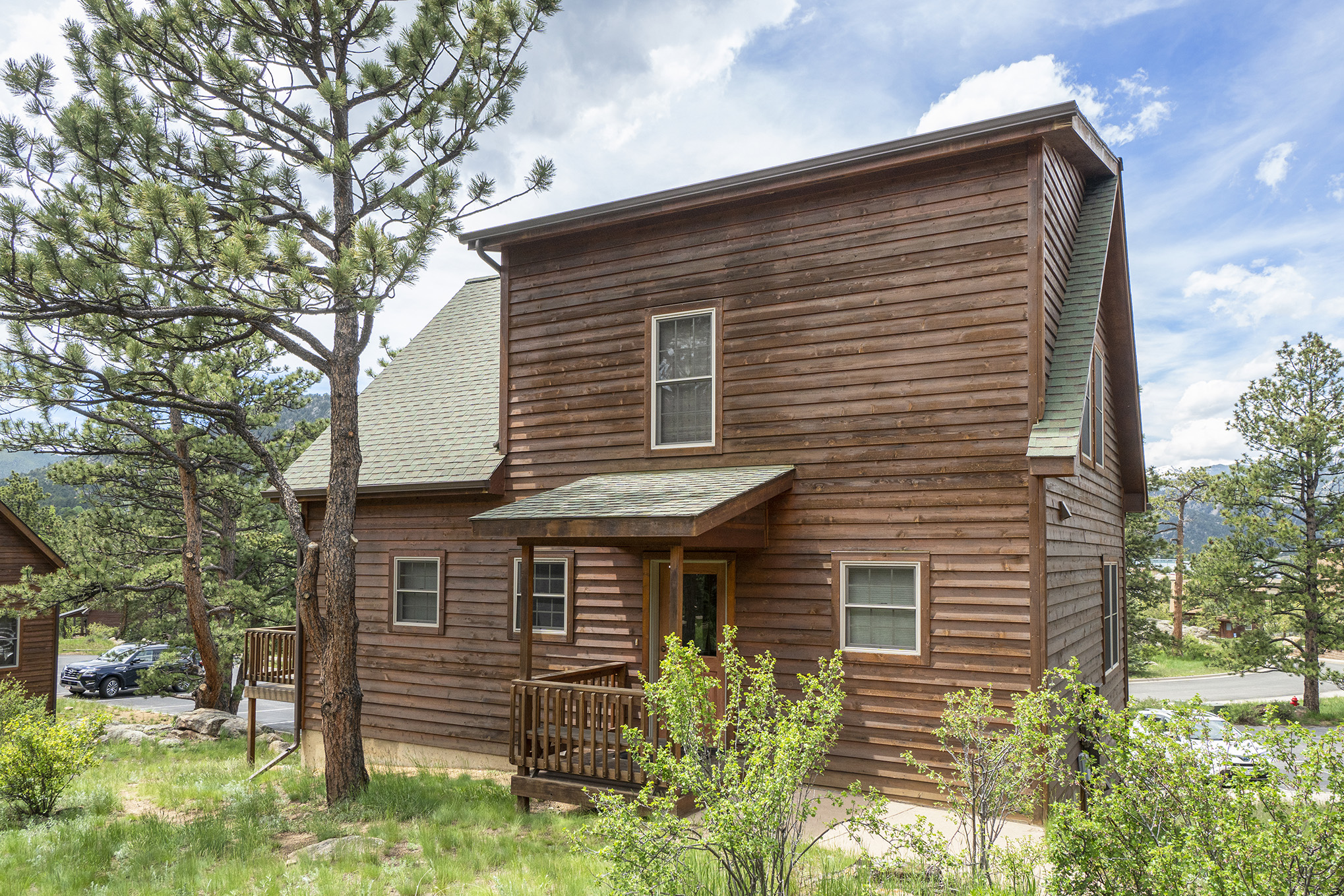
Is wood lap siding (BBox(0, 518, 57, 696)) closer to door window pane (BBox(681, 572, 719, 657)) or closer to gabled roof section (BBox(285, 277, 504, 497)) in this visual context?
gabled roof section (BBox(285, 277, 504, 497))

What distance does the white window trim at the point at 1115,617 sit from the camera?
11609 millimetres

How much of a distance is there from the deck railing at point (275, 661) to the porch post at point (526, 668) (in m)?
6.00

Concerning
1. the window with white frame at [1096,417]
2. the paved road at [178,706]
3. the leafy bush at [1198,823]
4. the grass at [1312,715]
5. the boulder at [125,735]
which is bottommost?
the paved road at [178,706]

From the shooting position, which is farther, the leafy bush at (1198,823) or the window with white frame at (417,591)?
the window with white frame at (417,591)

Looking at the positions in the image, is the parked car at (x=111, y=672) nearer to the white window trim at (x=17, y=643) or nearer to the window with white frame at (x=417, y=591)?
the white window trim at (x=17, y=643)

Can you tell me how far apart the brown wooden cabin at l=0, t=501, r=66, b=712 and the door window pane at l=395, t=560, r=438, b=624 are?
14382 mm

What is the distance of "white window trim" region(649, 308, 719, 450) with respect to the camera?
994 centimetres

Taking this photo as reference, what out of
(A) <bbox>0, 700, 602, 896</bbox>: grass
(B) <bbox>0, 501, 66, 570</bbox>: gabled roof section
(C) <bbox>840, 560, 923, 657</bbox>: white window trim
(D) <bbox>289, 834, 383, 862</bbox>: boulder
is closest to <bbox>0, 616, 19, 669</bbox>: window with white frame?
(B) <bbox>0, 501, 66, 570</bbox>: gabled roof section

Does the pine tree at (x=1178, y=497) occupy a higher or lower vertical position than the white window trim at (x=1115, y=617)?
higher

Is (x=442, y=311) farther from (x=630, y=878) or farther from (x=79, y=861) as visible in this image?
(x=630, y=878)

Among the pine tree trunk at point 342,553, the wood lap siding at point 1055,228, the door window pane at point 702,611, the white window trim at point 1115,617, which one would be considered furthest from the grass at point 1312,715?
the pine tree trunk at point 342,553

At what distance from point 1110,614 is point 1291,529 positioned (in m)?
14.5

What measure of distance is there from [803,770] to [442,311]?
12.7 metres

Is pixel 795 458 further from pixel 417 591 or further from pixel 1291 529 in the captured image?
pixel 1291 529
